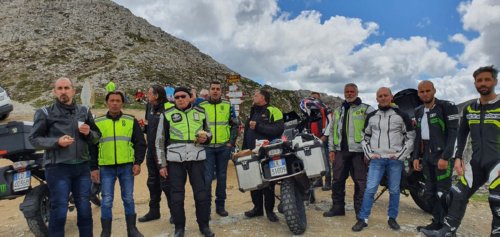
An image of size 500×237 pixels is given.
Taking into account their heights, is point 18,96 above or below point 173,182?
above

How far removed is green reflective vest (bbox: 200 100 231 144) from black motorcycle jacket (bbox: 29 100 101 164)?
230 cm

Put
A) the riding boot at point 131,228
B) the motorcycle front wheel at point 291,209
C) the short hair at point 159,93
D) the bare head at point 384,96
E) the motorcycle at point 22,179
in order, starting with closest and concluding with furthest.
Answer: the motorcycle front wheel at point 291,209
the riding boot at point 131,228
the motorcycle at point 22,179
the bare head at point 384,96
the short hair at point 159,93

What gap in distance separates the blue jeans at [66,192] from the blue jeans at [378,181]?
164 inches

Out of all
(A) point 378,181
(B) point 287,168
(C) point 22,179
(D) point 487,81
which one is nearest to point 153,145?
(C) point 22,179

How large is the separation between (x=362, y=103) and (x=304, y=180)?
1952 millimetres

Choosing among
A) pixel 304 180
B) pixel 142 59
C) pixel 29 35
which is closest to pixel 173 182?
pixel 304 180

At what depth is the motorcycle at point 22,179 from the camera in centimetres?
613

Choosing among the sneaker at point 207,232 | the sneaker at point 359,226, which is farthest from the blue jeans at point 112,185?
the sneaker at point 359,226

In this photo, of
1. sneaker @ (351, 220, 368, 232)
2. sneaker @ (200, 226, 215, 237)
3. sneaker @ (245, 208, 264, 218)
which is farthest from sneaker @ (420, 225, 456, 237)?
sneaker @ (200, 226, 215, 237)

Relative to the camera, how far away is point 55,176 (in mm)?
5129

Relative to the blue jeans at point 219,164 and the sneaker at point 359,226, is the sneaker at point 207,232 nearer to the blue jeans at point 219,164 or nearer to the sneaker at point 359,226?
the blue jeans at point 219,164

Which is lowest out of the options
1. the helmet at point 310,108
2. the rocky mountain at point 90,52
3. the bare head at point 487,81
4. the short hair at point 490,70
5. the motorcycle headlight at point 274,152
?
the motorcycle headlight at point 274,152

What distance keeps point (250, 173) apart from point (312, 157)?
1.02m

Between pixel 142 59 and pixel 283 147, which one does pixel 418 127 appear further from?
pixel 142 59
